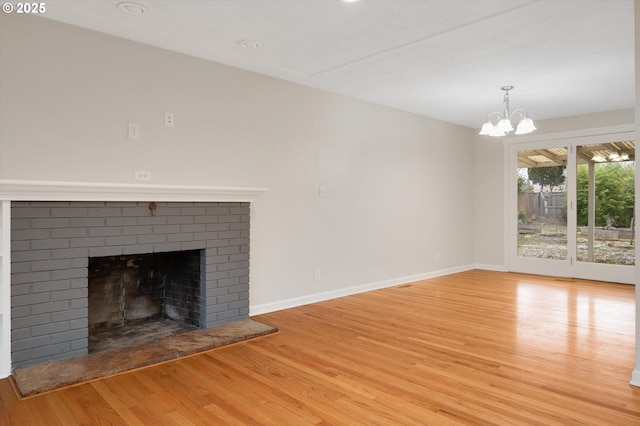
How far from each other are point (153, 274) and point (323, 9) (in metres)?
2.66

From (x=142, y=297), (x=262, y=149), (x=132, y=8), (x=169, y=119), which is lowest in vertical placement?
(x=142, y=297)

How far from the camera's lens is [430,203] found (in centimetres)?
630

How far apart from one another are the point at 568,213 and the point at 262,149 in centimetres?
483

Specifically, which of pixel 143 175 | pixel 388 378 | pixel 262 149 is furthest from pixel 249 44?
pixel 388 378

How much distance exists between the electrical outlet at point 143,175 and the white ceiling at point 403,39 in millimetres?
1027

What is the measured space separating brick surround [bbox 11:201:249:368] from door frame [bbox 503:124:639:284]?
5275mm

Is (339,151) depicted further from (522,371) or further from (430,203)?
(522,371)

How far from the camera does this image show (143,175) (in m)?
3.38

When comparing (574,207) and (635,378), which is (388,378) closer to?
(635,378)

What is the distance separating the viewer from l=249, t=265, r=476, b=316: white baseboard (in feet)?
13.7

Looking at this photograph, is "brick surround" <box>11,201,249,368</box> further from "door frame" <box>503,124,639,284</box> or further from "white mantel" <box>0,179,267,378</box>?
"door frame" <box>503,124,639,284</box>

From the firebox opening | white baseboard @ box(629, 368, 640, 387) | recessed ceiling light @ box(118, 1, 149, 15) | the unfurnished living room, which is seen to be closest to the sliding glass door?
the unfurnished living room

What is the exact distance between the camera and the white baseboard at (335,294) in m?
4.19

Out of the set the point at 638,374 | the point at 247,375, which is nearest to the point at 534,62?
the point at 638,374
